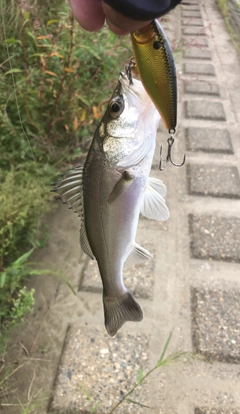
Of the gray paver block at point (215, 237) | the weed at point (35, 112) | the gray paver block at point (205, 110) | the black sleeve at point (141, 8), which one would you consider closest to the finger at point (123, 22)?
the black sleeve at point (141, 8)

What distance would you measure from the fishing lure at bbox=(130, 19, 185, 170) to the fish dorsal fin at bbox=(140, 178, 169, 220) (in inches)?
18.3

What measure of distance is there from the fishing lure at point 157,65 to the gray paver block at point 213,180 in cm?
209

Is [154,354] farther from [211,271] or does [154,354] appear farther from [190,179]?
[190,179]

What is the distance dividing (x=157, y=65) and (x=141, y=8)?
0.49 ft

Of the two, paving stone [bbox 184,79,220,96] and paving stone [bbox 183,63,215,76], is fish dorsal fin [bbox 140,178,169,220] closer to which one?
paving stone [bbox 184,79,220,96]

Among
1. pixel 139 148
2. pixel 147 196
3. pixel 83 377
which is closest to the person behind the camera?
pixel 139 148

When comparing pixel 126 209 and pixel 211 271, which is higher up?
pixel 126 209

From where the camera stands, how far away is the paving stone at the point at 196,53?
4770 mm

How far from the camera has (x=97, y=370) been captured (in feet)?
6.27

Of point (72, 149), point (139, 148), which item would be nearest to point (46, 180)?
point (72, 149)

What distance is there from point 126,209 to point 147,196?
0.13 meters

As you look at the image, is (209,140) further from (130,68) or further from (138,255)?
(130,68)

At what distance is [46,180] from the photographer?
243 centimetres

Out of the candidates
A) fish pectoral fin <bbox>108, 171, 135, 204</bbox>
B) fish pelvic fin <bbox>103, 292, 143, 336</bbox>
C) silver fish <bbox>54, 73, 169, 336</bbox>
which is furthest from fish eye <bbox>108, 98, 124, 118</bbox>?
fish pelvic fin <bbox>103, 292, 143, 336</bbox>
